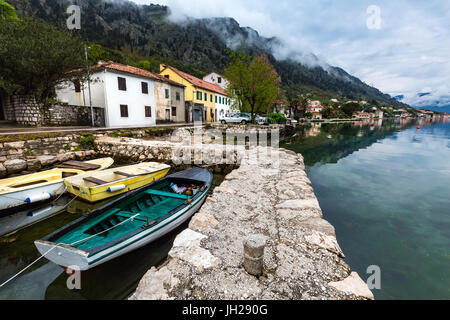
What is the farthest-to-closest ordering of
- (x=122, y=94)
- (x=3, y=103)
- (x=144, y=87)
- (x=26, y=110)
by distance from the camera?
(x=144, y=87), (x=122, y=94), (x=3, y=103), (x=26, y=110)

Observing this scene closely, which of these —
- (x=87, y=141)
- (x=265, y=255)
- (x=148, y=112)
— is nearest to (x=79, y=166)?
(x=87, y=141)

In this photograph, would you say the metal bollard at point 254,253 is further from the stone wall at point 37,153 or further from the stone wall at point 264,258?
the stone wall at point 37,153

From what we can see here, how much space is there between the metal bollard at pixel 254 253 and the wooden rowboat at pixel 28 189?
24.3 feet

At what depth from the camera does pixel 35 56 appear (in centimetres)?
1502

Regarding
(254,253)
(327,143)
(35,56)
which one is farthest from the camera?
(327,143)

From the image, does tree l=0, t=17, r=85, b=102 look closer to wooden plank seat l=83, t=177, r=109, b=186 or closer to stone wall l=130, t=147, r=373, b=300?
wooden plank seat l=83, t=177, r=109, b=186

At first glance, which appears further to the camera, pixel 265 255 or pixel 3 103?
pixel 3 103

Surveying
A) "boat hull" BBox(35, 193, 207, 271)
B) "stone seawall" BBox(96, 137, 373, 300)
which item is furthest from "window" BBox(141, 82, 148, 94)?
"boat hull" BBox(35, 193, 207, 271)

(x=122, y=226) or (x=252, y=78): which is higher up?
(x=252, y=78)

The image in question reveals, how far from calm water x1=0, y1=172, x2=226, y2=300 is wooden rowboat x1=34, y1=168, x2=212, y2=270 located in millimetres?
540

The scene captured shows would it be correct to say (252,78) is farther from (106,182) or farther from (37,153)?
(106,182)

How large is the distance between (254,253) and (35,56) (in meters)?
21.7
